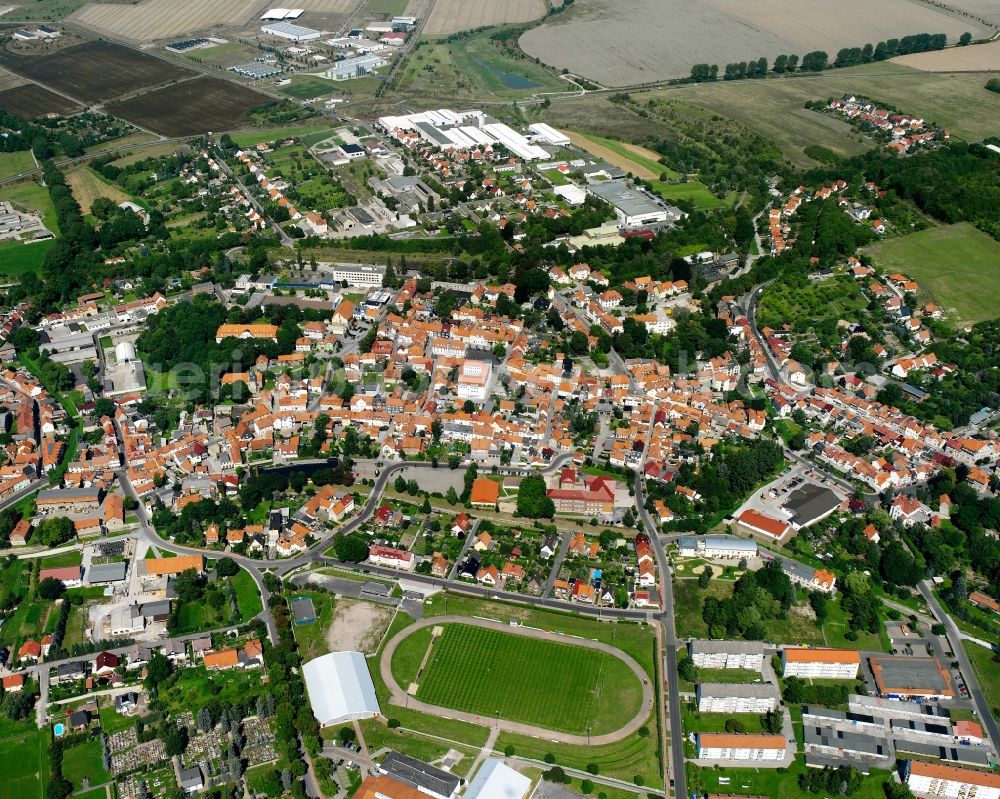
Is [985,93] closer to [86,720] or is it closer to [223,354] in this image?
[223,354]

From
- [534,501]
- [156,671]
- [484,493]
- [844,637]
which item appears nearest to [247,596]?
[156,671]

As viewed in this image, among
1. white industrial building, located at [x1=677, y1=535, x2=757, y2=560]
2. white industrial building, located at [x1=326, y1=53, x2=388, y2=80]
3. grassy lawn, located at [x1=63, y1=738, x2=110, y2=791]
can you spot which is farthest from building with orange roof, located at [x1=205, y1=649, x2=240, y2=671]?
white industrial building, located at [x1=326, y1=53, x2=388, y2=80]

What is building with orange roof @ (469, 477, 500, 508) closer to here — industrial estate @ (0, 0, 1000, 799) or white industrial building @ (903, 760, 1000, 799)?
industrial estate @ (0, 0, 1000, 799)

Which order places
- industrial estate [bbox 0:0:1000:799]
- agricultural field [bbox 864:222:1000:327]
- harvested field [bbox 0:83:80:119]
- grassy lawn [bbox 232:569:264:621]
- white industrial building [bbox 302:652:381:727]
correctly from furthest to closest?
1. harvested field [bbox 0:83:80:119]
2. agricultural field [bbox 864:222:1000:327]
3. grassy lawn [bbox 232:569:264:621]
4. white industrial building [bbox 302:652:381:727]
5. industrial estate [bbox 0:0:1000:799]

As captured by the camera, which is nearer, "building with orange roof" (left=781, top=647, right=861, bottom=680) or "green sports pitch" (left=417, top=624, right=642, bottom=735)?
"green sports pitch" (left=417, top=624, right=642, bottom=735)

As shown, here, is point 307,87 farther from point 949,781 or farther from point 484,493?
point 949,781
